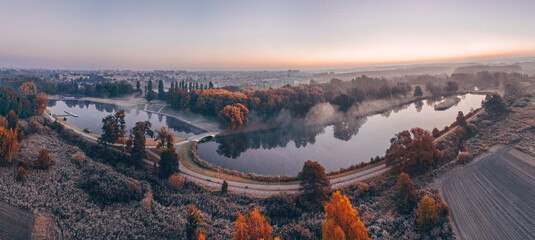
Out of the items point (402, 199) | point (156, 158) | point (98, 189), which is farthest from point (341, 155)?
point (98, 189)

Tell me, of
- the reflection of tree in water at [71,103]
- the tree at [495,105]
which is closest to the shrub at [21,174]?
the tree at [495,105]

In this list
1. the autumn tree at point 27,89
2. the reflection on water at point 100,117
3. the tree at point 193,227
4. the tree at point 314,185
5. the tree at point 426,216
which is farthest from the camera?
the autumn tree at point 27,89

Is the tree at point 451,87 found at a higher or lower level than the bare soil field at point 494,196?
higher

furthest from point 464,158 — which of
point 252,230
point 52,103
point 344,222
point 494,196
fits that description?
point 52,103

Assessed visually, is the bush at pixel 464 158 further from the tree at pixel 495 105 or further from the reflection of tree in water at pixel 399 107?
the reflection of tree in water at pixel 399 107

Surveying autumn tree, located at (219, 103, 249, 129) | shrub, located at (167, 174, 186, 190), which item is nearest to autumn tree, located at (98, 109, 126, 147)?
shrub, located at (167, 174, 186, 190)

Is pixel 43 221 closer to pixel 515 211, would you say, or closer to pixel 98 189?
pixel 98 189
